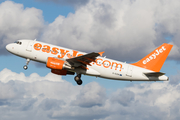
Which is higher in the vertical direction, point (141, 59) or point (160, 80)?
point (141, 59)

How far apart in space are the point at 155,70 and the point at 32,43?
21.7 metres

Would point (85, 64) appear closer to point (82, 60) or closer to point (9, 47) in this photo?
point (82, 60)

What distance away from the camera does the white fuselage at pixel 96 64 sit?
145 feet

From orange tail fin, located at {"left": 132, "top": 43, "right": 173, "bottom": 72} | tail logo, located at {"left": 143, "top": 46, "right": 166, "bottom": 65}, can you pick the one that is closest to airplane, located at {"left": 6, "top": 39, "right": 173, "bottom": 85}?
orange tail fin, located at {"left": 132, "top": 43, "right": 173, "bottom": 72}

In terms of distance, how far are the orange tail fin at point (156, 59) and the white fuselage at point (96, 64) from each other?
163 cm

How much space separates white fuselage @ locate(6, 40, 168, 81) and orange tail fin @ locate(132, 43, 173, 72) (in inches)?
64.0

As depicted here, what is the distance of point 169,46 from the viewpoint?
46781mm

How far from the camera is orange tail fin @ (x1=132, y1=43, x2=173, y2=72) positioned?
4594 centimetres

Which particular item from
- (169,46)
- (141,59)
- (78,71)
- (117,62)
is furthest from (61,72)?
(169,46)

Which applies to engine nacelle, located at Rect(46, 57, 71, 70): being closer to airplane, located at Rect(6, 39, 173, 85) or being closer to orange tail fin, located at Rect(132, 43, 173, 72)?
airplane, located at Rect(6, 39, 173, 85)

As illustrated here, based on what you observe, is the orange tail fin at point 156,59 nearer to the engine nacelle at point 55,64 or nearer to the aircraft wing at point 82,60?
the aircraft wing at point 82,60

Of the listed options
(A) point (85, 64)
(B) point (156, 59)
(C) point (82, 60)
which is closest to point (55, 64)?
(C) point (82, 60)

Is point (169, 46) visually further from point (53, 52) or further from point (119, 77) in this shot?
point (53, 52)

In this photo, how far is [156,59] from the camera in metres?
46.2
